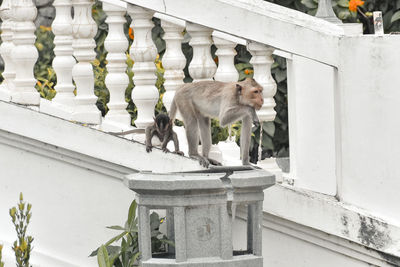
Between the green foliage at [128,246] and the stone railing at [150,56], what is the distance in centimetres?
71

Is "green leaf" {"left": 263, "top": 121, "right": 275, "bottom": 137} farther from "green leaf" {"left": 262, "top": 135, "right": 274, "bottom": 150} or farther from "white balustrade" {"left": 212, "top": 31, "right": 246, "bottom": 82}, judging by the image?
"white balustrade" {"left": 212, "top": 31, "right": 246, "bottom": 82}

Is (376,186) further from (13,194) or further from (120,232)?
(13,194)

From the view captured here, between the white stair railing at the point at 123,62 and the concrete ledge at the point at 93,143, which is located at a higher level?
the white stair railing at the point at 123,62

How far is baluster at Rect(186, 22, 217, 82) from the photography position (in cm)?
614

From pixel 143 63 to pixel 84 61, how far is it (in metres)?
0.43

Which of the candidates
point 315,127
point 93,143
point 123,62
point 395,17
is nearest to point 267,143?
point 395,17

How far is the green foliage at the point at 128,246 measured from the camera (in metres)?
5.78

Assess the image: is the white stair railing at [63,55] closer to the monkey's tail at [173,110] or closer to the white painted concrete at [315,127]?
the monkey's tail at [173,110]

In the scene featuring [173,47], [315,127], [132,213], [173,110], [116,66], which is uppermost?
[173,47]

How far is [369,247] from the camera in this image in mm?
5801

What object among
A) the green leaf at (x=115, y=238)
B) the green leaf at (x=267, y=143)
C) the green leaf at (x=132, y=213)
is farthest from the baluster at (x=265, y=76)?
the green leaf at (x=267, y=143)

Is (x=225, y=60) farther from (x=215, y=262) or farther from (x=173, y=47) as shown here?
(x=215, y=262)

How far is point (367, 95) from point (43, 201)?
215 centimetres

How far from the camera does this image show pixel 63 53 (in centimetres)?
665
